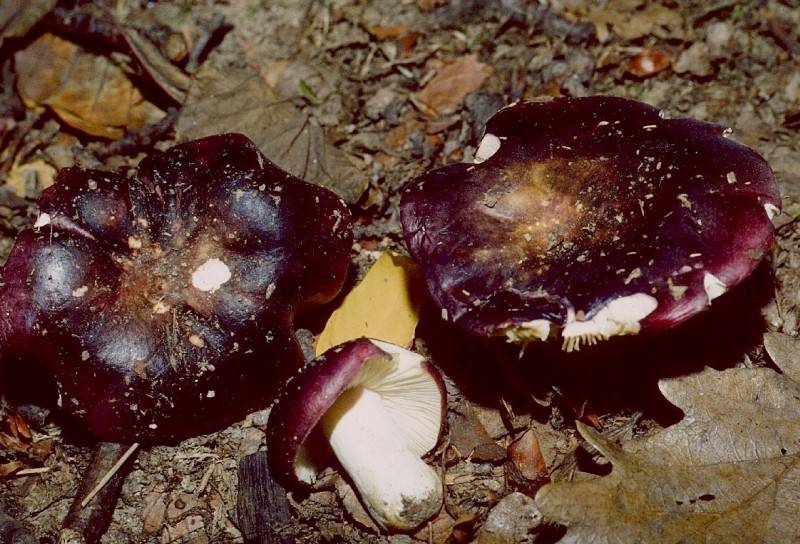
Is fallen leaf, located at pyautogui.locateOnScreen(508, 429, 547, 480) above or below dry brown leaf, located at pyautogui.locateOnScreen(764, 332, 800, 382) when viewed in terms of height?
below

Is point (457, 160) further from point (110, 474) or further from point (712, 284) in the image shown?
point (110, 474)

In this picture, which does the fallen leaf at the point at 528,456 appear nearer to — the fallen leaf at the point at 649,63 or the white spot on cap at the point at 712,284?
the white spot on cap at the point at 712,284

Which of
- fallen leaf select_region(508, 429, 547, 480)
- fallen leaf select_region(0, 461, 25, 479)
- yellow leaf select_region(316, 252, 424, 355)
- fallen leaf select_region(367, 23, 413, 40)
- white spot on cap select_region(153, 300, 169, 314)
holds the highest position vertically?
fallen leaf select_region(367, 23, 413, 40)

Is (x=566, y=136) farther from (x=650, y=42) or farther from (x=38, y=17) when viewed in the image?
(x=38, y=17)

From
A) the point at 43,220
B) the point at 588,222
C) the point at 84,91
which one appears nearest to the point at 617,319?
the point at 588,222

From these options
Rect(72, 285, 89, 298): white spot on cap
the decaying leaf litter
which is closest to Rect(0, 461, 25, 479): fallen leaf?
the decaying leaf litter

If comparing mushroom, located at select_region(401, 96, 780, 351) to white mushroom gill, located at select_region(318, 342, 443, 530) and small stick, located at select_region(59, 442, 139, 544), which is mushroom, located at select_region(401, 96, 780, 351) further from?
small stick, located at select_region(59, 442, 139, 544)
